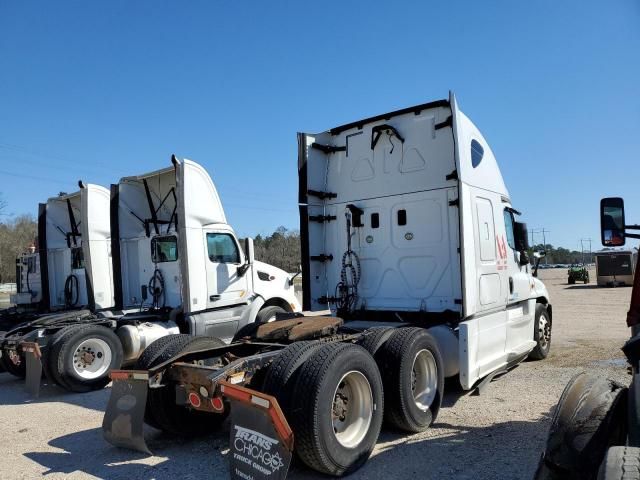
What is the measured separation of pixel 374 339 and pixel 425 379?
30.3 inches

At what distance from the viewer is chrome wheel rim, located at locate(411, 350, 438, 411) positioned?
5.27 meters

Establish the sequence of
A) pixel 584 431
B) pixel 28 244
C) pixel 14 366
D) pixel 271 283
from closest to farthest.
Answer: pixel 584 431 → pixel 14 366 → pixel 271 283 → pixel 28 244

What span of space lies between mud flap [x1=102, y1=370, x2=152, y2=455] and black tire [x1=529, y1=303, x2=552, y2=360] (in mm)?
6151

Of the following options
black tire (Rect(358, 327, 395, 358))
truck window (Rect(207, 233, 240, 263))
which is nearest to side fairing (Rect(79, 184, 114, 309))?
truck window (Rect(207, 233, 240, 263))

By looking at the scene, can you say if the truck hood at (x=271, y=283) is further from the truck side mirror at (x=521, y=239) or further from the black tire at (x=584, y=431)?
the black tire at (x=584, y=431)

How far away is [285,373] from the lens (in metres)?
→ 3.97

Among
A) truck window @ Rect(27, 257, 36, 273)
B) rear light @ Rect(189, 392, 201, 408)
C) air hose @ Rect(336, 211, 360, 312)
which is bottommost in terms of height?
rear light @ Rect(189, 392, 201, 408)

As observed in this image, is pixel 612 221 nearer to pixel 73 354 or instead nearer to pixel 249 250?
pixel 249 250

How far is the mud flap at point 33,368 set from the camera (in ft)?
23.6

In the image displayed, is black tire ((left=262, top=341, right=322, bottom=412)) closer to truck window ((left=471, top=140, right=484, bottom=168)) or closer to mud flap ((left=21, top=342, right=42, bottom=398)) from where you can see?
truck window ((left=471, top=140, right=484, bottom=168))

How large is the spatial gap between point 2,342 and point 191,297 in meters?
3.07

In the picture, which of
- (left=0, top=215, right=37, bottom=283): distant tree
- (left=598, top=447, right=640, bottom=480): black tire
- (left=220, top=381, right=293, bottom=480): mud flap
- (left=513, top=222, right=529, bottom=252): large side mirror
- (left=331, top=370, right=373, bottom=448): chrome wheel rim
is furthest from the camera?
(left=0, top=215, right=37, bottom=283): distant tree

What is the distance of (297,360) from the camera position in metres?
4.09

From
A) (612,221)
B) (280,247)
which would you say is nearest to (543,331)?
(612,221)
